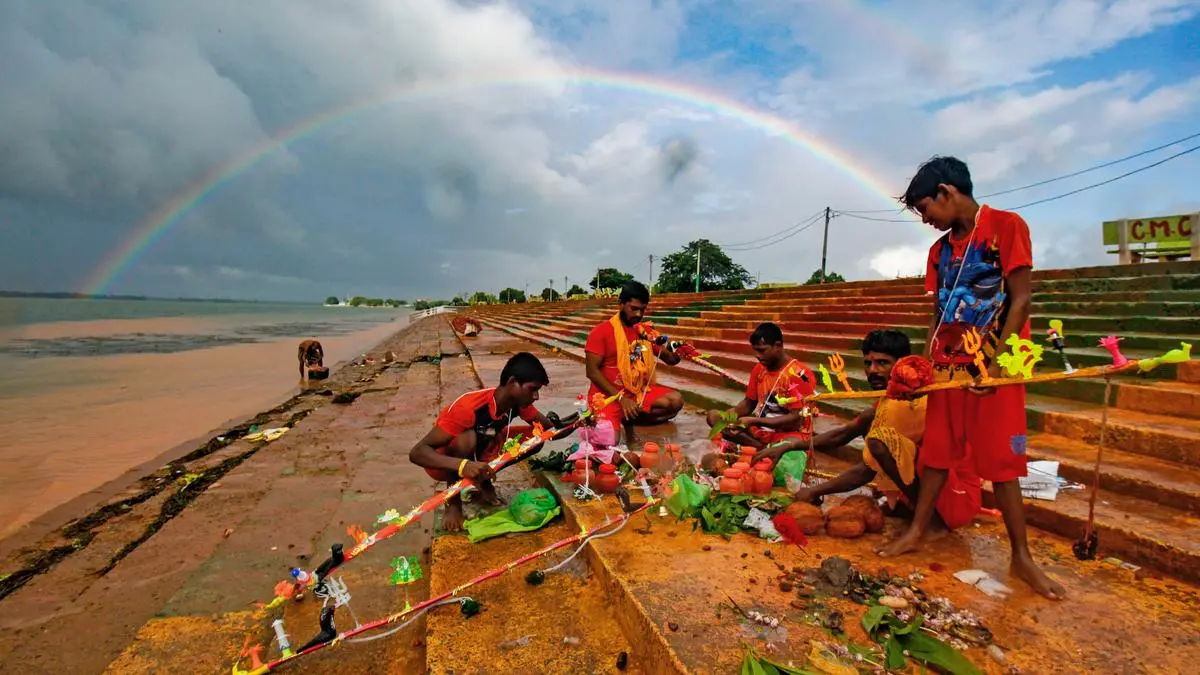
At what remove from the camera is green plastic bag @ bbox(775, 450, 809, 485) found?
3.48 metres

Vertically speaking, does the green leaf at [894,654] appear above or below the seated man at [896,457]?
below

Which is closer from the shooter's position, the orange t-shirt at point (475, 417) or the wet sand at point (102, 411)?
the orange t-shirt at point (475, 417)

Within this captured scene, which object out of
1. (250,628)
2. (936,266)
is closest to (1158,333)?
(936,266)

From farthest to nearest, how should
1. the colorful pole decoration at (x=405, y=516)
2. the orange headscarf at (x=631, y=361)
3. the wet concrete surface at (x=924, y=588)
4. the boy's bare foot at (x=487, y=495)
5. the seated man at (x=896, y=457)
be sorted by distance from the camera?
1. the orange headscarf at (x=631, y=361)
2. the boy's bare foot at (x=487, y=495)
3. the seated man at (x=896, y=457)
4. the colorful pole decoration at (x=405, y=516)
5. the wet concrete surface at (x=924, y=588)

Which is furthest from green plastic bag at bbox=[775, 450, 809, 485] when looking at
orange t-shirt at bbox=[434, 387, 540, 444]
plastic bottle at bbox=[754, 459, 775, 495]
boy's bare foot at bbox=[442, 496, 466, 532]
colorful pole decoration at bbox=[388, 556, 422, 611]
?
colorful pole decoration at bbox=[388, 556, 422, 611]

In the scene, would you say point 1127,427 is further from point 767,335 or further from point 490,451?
point 490,451

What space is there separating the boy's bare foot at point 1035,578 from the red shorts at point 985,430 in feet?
1.07

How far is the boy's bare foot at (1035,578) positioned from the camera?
2104 mm

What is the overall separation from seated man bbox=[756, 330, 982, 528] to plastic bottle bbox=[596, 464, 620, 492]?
3.47 feet

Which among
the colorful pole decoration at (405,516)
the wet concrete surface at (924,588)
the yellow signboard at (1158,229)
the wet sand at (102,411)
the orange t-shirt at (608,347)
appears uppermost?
the yellow signboard at (1158,229)

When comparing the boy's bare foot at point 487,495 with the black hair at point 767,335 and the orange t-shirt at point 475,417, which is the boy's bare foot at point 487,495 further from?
the black hair at point 767,335

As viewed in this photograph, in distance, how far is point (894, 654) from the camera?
1.73m

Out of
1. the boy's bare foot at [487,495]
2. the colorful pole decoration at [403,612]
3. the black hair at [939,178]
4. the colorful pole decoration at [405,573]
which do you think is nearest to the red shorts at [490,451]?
the boy's bare foot at [487,495]

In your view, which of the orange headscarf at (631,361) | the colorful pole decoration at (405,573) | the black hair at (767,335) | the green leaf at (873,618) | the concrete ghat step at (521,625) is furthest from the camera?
the orange headscarf at (631,361)
